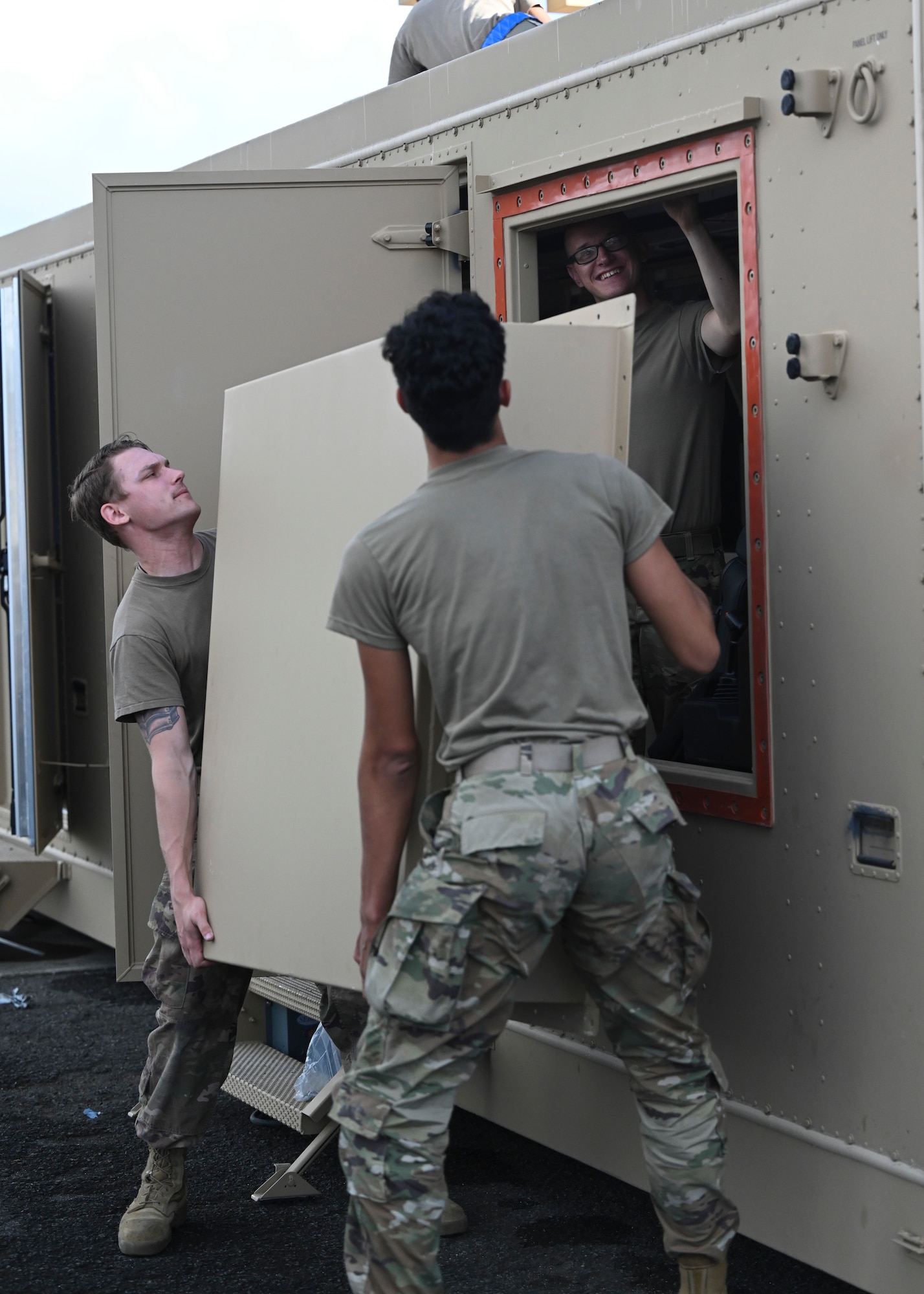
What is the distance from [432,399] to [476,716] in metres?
0.55

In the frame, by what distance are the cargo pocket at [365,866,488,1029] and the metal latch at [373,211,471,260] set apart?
2.09 m

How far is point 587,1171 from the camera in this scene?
3641mm

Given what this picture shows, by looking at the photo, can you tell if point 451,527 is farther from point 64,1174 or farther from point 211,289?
point 64,1174

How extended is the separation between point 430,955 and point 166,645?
1.29 metres

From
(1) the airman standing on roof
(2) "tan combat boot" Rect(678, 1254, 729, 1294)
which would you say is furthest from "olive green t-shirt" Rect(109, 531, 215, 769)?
(1) the airman standing on roof

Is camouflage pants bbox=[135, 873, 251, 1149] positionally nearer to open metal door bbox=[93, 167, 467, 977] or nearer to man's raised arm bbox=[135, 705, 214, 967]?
man's raised arm bbox=[135, 705, 214, 967]

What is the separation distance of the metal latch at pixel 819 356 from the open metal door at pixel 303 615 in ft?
1.20

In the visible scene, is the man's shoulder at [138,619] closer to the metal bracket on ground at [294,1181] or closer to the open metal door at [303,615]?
the open metal door at [303,615]

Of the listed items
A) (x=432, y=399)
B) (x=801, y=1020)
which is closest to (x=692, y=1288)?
(x=801, y=1020)

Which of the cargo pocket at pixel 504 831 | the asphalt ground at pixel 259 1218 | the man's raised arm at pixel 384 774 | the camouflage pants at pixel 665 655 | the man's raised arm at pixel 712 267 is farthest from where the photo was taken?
the camouflage pants at pixel 665 655

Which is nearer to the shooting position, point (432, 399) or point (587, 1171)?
point (432, 399)

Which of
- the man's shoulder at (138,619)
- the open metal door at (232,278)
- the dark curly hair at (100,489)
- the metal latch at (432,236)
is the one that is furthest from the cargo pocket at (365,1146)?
the metal latch at (432,236)

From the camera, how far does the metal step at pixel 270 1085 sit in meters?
3.76

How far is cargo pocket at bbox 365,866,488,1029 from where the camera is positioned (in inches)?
90.3
